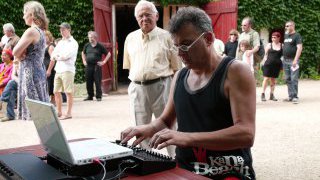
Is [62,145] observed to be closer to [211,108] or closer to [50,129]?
[50,129]

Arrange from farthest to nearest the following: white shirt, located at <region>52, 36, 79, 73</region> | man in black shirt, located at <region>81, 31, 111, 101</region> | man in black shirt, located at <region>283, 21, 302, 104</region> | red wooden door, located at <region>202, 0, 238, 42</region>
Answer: red wooden door, located at <region>202, 0, 238, 42</region>
man in black shirt, located at <region>81, 31, 111, 101</region>
man in black shirt, located at <region>283, 21, 302, 104</region>
white shirt, located at <region>52, 36, 79, 73</region>

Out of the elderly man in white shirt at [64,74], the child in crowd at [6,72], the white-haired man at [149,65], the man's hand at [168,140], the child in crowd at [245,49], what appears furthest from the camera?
the child in crowd at [245,49]

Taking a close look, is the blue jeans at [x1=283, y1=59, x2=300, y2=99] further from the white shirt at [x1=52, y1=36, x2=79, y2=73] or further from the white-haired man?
the white-haired man

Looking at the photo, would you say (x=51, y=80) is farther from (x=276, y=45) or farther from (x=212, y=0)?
(x=212, y=0)

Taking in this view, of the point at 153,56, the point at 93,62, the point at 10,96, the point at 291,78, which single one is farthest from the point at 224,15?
the point at 153,56

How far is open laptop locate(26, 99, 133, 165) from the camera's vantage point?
1.40m

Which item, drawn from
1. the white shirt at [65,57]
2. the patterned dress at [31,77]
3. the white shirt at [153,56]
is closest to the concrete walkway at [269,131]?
the white shirt at [65,57]

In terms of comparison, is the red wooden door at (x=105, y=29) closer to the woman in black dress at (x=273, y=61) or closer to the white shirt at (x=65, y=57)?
the white shirt at (x=65, y=57)

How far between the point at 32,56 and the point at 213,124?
2.80 metres

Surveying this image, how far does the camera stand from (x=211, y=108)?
75.1 inches

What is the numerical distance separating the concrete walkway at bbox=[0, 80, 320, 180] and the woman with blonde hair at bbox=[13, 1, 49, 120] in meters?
1.31

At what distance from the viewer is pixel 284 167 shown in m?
4.26

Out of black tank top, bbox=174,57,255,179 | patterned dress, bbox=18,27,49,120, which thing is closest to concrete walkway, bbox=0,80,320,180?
patterned dress, bbox=18,27,49,120

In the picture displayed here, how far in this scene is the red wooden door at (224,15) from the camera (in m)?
12.4
